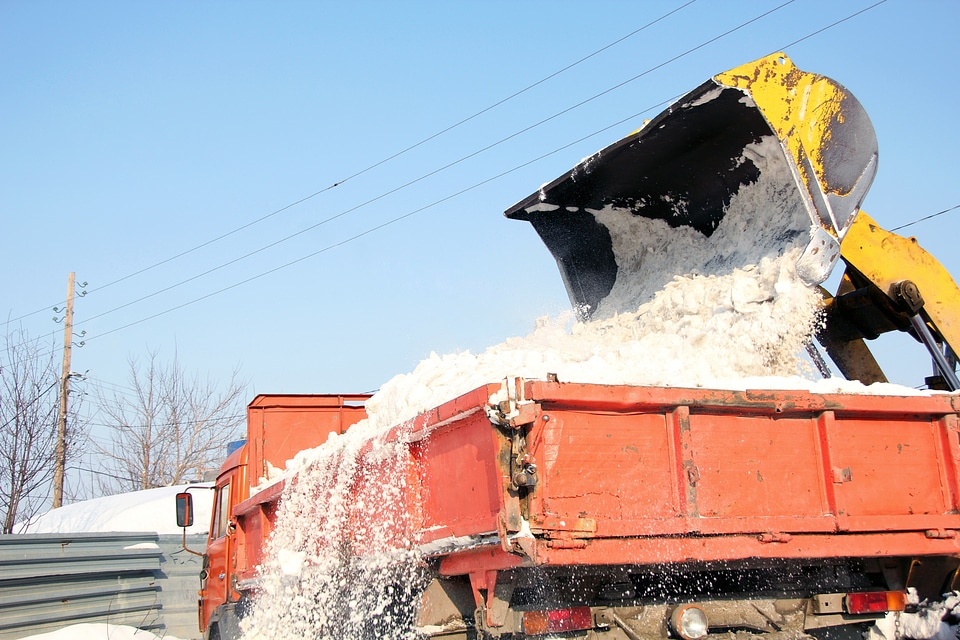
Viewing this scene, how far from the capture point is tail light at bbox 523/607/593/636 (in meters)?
3.97

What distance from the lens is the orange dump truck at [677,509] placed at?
3.73 m

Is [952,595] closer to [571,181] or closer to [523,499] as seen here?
[523,499]

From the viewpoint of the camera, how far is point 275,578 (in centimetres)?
591

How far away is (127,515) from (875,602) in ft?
54.5

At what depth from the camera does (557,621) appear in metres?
4.01

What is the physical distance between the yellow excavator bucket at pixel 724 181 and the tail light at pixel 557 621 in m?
→ 2.59

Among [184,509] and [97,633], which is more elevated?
[184,509]

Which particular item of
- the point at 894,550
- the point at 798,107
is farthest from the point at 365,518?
the point at 798,107

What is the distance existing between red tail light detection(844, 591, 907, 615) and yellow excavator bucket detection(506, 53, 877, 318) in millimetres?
1834

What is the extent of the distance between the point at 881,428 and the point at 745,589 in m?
1.09

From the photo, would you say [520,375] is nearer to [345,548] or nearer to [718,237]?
[345,548]

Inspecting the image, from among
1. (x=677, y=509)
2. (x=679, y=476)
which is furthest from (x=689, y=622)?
(x=679, y=476)

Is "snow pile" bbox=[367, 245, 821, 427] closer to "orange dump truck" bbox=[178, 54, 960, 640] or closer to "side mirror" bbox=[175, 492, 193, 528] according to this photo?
"orange dump truck" bbox=[178, 54, 960, 640]

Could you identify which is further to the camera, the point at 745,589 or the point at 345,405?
the point at 345,405
